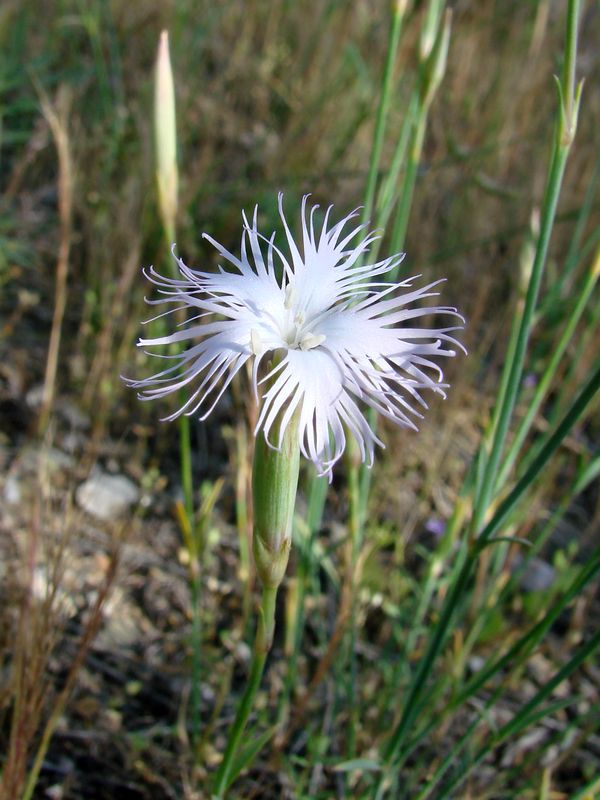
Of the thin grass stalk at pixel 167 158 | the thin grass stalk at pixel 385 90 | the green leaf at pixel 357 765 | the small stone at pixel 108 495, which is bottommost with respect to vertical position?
the green leaf at pixel 357 765

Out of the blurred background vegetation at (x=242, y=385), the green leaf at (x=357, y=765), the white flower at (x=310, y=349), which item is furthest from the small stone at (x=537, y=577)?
the white flower at (x=310, y=349)

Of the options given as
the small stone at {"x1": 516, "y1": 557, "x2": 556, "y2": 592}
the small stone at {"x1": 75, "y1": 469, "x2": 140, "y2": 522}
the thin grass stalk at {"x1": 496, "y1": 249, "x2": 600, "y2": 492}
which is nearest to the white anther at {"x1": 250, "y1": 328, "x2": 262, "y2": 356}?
the thin grass stalk at {"x1": 496, "y1": 249, "x2": 600, "y2": 492}

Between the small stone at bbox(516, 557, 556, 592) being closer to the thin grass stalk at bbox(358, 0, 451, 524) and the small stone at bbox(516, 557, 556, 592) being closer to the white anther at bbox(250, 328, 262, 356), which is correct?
the thin grass stalk at bbox(358, 0, 451, 524)

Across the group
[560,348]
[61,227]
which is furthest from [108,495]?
[560,348]

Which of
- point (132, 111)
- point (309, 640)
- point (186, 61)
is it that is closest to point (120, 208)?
point (132, 111)

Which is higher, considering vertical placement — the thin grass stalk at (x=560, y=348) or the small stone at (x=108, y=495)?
the thin grass stalk at (x=560, y=348)

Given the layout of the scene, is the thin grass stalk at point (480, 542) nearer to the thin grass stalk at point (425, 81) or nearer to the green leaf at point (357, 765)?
the green leaf at point (357, 765)

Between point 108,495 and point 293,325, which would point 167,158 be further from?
point 108,495
